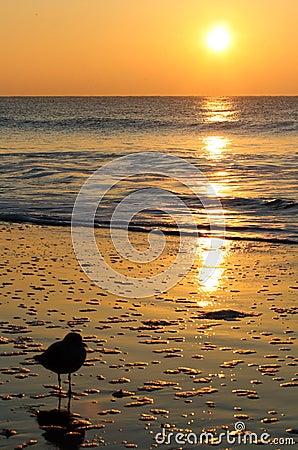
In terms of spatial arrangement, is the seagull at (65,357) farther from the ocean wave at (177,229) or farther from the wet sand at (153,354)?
the ocean wave at (177,229)

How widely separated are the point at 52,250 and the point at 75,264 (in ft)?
4.94

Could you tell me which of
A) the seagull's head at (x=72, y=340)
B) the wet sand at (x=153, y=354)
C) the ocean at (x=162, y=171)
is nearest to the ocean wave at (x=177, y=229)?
the ocean at (x=162, y=171)

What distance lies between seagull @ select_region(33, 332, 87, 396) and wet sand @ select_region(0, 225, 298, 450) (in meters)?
0.23

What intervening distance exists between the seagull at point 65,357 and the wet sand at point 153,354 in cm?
23

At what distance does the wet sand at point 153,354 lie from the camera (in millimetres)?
6715

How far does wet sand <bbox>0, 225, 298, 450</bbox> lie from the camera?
6715mm

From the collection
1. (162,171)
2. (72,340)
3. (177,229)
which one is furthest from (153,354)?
(162,171)

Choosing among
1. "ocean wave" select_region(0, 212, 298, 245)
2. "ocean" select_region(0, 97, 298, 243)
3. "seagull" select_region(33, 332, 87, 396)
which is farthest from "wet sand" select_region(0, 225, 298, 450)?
"ocean" select_region(0, 97, 298, 243)

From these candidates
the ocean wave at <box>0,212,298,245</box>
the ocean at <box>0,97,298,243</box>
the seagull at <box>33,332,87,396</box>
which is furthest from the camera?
the ocean at <box>0,97,298,243</box>

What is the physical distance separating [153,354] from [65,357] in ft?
4.77

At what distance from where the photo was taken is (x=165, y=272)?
13203 millimetres

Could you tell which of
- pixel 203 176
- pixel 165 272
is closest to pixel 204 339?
pixel 165 272

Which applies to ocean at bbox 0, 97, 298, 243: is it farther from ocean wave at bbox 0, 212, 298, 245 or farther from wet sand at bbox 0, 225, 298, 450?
wet sand at bbox 0, 225, 298, 450

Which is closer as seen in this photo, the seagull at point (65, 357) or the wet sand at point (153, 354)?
the wet sand at point (153, 354)
